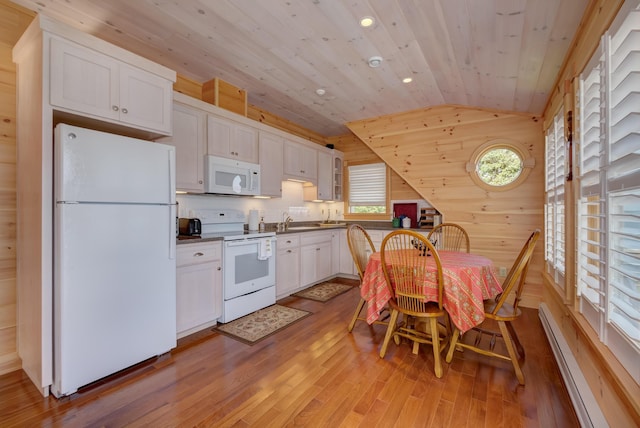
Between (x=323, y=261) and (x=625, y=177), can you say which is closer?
(x=625, y=177)

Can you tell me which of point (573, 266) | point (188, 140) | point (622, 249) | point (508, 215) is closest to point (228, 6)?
point (188, 140)

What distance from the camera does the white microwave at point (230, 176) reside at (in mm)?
3131

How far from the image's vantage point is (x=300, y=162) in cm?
452

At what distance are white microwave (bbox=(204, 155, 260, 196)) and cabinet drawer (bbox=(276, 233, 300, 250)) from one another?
69 centimetres

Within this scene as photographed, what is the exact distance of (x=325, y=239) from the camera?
4.66 metres

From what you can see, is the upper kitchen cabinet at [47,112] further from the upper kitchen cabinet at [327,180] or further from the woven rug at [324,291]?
the upper kitchen cabinet at [327,180]

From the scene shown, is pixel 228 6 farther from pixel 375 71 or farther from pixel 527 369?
pixel 527 369

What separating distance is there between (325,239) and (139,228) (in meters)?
2.93

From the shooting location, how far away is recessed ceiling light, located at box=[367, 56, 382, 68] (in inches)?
105


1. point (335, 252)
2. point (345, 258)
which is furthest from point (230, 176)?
point (345, 258)

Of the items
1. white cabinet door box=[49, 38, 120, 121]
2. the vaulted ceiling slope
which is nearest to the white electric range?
white cabinet door box=[49, 38, 120, 121]

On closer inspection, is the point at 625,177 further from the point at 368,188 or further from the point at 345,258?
the point at 368,188

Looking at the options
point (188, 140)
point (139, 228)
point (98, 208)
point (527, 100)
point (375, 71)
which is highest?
point (375, 71)

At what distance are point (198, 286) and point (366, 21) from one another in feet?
8.76
